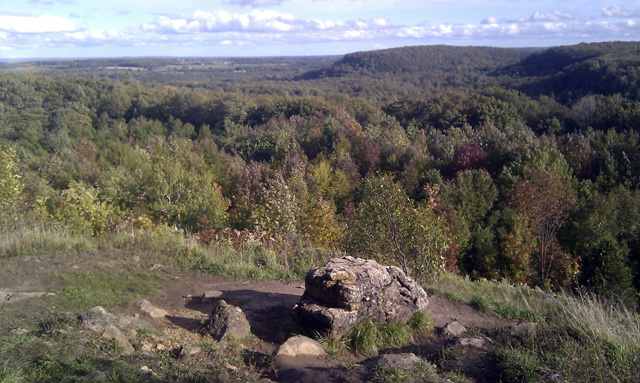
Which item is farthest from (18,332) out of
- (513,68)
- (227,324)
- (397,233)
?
(513,68)

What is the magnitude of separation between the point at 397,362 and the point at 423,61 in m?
120

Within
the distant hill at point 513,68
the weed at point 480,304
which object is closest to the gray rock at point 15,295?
the weed at point 480,304

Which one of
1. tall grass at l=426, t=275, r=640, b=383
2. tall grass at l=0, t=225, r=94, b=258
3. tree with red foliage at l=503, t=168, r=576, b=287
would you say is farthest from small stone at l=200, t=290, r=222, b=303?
tree with red foliage at l=503, t=168, r=576, b=287

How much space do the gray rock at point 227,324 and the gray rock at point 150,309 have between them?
2.73 feet

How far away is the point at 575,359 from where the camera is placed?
428cm

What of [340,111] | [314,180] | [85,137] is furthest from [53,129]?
[314,180]

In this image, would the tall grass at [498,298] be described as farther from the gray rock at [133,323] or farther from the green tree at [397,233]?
the gray rock at [133,323]

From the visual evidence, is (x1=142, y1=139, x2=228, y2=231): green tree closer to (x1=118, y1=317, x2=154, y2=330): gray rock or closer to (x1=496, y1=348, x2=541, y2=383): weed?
(x1=118, y1=317, x2=154, y2=330): gray rock

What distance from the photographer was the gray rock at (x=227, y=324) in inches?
209

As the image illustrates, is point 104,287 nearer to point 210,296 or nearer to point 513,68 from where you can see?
point 210,296

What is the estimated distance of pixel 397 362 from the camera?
443cm

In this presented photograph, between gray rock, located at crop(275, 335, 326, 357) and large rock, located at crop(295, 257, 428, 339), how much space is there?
328 mm

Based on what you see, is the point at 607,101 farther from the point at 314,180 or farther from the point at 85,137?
the point at 85,137

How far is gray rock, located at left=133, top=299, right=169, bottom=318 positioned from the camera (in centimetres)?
580
